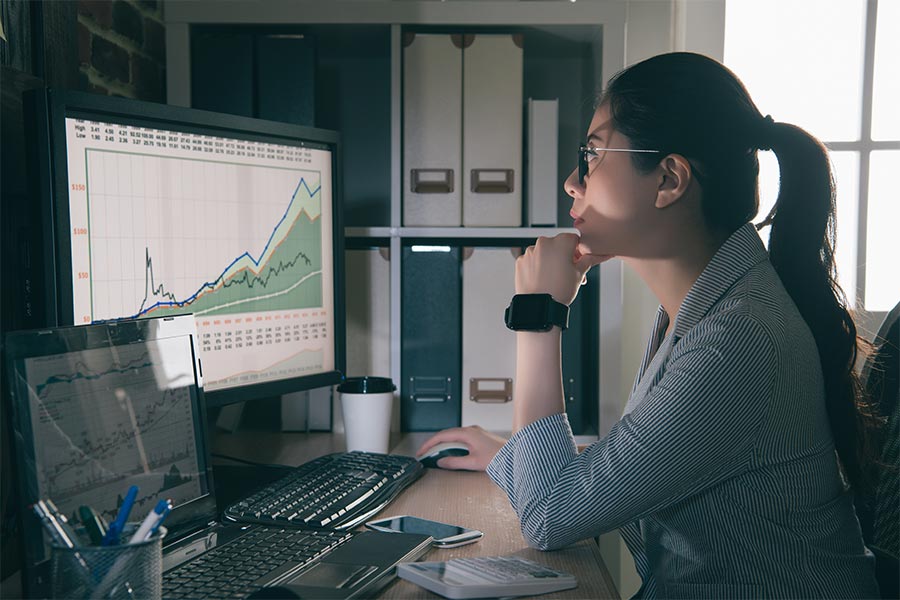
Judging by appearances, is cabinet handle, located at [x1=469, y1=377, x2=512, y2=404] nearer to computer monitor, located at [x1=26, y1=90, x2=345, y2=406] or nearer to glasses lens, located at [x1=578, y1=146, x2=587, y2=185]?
computer monitor, located at [x1=26, y1=90, x2=345, y2=406]

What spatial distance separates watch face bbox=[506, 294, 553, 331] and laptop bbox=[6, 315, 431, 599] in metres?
0.33

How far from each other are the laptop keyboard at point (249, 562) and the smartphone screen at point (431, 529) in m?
0.06

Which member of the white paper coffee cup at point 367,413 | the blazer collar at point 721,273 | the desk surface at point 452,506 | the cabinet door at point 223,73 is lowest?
the desk surface at point 452,506

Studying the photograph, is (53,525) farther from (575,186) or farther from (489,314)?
(489,314)

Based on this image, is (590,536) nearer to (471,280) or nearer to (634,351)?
(471,280)

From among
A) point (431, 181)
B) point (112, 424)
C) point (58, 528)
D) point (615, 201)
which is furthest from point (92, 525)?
point (431, 181)

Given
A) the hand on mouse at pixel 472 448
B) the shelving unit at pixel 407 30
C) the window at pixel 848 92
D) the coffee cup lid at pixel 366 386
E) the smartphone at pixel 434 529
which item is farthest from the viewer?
the window at pixel 848 92

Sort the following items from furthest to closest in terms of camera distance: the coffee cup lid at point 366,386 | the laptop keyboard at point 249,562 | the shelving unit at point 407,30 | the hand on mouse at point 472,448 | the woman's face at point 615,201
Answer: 1. the shelving unit at point 407,30
2. the coffee cup lid at point 366,386
3. the hand on mouse at point 472,448
4. the woman's face at point 615,201
5. the laptop keyboard at point 249,562

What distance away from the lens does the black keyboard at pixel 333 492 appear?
93cm

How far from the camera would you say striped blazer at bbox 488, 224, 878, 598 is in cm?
80

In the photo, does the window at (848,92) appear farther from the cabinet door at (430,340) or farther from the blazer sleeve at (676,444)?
the blazer sleeve at (676,444)

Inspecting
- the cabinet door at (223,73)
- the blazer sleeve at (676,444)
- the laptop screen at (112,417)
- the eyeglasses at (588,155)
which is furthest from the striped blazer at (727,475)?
the cabinet door at (223,73)

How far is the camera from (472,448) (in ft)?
4.04

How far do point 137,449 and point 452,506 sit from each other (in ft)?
1.41
